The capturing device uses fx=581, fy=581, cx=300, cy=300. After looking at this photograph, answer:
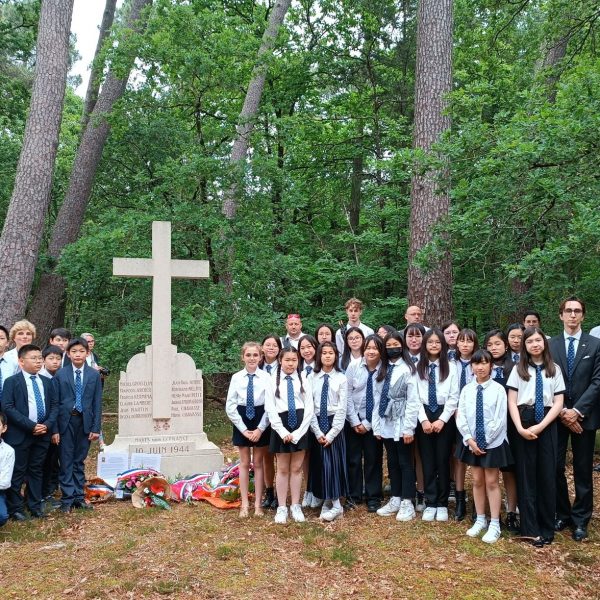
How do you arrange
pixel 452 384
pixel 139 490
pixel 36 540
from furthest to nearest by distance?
1. pixel 139 490
2. pixel 452 384
3. pixel 36 540

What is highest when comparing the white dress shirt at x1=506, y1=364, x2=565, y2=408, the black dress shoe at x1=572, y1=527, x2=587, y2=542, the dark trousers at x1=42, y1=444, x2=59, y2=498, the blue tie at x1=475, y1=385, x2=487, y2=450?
the white dress shirt at x1=506, y1=364, x2=565, y2=408

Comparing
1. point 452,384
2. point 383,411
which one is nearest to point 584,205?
point 452,384

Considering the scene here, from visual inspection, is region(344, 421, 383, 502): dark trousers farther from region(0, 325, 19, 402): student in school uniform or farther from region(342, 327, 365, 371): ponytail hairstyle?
region(0, 325, 19, 402): student in school uniform

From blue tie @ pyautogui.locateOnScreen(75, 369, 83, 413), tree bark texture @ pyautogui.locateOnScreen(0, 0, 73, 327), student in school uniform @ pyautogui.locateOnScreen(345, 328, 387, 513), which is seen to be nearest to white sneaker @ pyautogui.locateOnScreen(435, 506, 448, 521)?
student in school uniform @ pyautogui.locateOnScreen(345, 328, 387, 513)

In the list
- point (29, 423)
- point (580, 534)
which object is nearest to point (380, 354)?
point (580, 534)

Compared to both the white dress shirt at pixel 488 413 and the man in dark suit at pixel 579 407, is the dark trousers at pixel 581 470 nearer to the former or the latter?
the man in dark suit at pixel 579 407

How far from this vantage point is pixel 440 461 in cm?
520

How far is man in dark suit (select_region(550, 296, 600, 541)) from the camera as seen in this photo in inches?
185

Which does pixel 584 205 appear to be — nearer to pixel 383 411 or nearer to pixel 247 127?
pixel 383 411

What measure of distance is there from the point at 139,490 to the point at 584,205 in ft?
16.2

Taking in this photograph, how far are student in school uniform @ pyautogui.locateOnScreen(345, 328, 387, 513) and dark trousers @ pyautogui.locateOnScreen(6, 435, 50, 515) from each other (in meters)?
2.83

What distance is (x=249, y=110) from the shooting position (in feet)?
35.3

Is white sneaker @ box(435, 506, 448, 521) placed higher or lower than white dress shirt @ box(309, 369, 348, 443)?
lower

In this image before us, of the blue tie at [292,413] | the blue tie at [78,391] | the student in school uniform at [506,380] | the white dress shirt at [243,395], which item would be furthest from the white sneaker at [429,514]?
the blue tie at [78,391]
